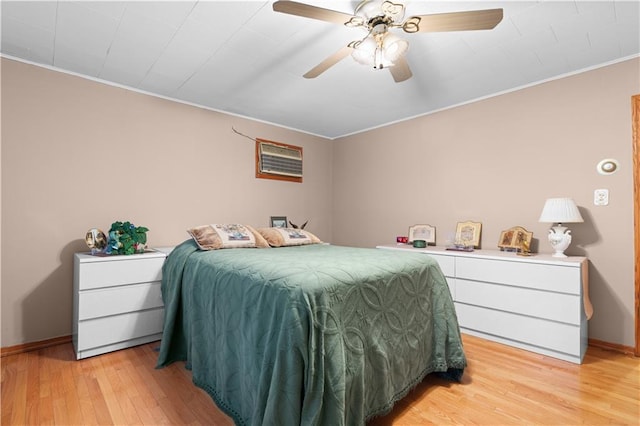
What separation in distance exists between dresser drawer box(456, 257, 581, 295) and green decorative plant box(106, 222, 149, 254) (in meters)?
2.84

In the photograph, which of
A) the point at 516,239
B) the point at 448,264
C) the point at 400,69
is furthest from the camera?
the point at 448,264

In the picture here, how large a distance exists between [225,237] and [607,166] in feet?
10.3

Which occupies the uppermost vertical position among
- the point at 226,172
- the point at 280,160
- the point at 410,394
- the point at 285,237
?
the point at 280,160

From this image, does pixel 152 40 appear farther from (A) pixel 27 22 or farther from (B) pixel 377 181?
(B) pixel 377 181

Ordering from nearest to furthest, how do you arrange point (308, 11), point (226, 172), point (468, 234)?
point (308, 11)
point (468, 234)
point (226, 172)

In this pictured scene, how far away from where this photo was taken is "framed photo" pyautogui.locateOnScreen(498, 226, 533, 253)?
2.81 metres

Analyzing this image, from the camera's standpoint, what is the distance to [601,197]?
2.54m

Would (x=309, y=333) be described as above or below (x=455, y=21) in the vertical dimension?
below

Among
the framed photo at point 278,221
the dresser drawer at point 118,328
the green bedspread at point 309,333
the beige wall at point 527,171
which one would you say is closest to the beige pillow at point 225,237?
the green bedspread at point 309,333

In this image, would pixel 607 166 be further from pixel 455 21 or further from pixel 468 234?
pixel 455 21

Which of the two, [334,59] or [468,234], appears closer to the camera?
[334,59]

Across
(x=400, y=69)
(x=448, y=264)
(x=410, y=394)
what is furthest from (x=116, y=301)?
(x=448, y=264)

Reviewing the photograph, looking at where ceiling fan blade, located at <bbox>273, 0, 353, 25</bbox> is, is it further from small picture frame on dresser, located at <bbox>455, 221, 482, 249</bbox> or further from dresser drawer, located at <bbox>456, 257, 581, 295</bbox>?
small picture frame on dresser, located at <bbox>455, 221, 482, 249</bbox>

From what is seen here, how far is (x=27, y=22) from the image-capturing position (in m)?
2.01
